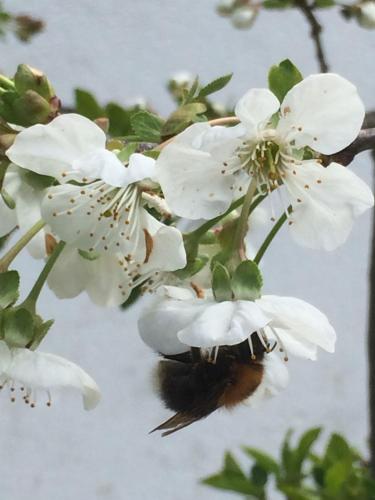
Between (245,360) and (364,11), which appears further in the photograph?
(364,11)

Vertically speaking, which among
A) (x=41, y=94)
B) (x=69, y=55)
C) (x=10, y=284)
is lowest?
Answer: (x=69, y=55)

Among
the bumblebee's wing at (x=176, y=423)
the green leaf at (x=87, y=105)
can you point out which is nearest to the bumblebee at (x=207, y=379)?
the bumblebee's wing at (x=176, y=423)

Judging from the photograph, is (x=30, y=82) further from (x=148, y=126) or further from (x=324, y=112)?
(x=324, y=112)

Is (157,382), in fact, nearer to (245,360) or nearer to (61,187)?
(245,360)

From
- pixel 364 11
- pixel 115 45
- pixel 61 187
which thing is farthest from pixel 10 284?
pixel 115 45

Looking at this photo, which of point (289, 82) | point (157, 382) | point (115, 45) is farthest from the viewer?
point (115, 45)

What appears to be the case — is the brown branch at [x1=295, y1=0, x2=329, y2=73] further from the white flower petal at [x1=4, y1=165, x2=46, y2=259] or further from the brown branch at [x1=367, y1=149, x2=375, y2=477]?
the white flower petal at [x1=4, y1=165, x2=46, y2=259]

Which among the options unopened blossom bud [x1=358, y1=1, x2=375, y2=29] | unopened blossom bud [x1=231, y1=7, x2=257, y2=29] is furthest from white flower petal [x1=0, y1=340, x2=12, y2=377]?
unopened blossom bud [x1=231, y1=7, x2=257, y2=29]
